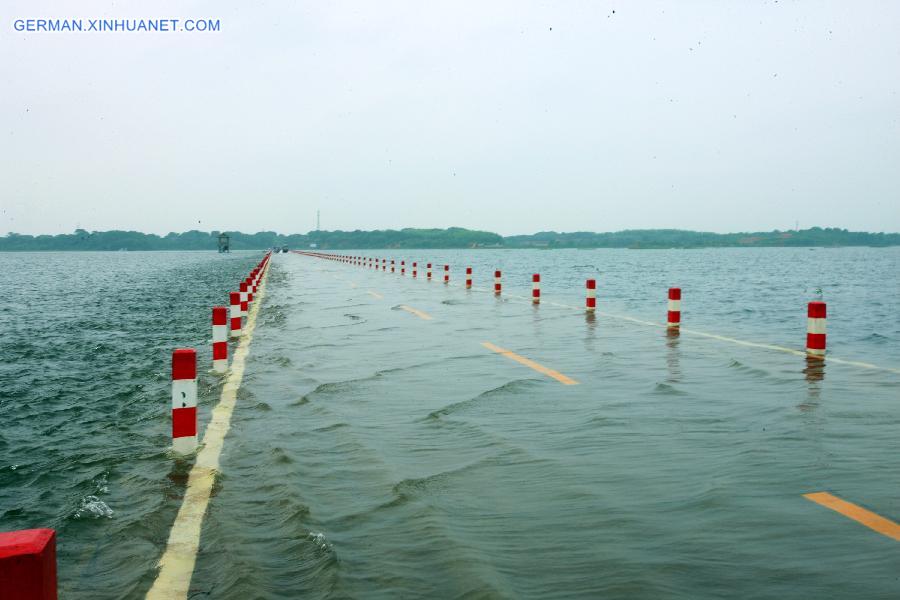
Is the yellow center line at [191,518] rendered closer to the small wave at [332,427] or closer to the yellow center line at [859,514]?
the small wave at [332,427]

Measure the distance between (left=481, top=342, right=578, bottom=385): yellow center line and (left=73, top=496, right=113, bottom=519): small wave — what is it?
19.3 feet

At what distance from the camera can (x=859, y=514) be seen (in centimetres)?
491

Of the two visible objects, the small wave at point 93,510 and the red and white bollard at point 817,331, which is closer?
the small wave at point 93,510

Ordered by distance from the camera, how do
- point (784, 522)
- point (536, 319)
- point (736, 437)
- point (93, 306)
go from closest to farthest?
point (784, 522)
point (736, 437)
point (536, 319)
point (93, 306)

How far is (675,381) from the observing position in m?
10.2

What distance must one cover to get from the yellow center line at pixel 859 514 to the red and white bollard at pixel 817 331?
26.5ft

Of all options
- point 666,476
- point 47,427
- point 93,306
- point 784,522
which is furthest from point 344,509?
point 93,306

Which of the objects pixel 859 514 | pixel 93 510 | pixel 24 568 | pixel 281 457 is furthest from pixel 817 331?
pixel 24 568

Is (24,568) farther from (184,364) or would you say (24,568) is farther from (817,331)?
(817,331)

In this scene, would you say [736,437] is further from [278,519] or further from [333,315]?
[333,315]

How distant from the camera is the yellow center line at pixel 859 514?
15.1 feet

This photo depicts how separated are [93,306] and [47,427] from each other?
2345 cm

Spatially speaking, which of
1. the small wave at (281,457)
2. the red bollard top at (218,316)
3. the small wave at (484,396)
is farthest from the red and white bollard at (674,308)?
the small wave at (281,457)

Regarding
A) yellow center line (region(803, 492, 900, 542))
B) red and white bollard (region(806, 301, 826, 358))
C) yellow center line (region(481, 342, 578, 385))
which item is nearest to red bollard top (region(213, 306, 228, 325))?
yellow center line (region(481, 342, 578, 385))
